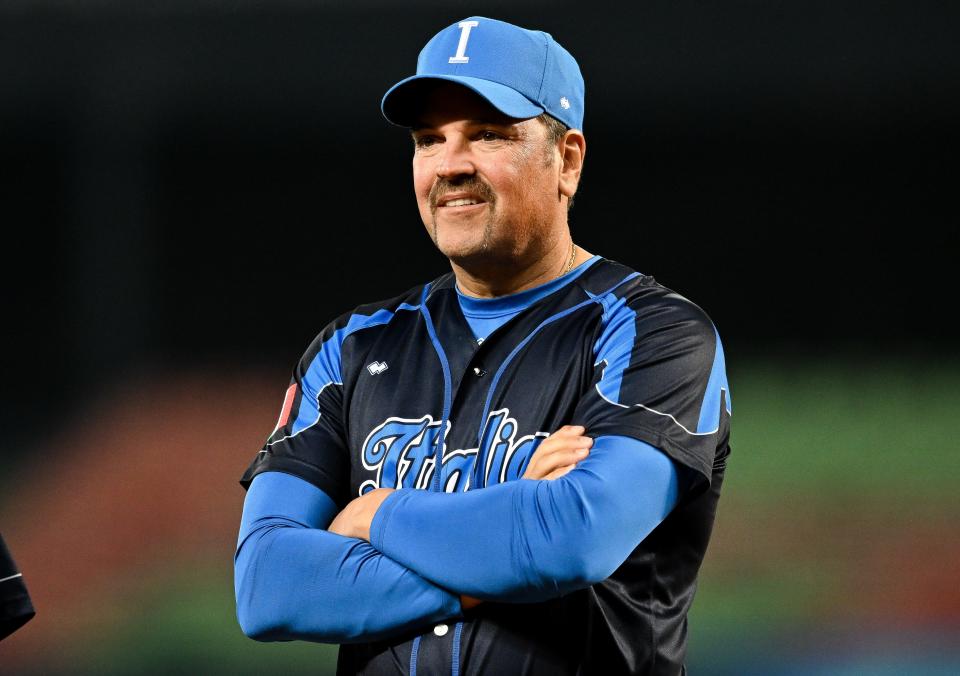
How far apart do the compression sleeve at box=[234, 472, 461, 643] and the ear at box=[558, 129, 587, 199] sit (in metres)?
0.61

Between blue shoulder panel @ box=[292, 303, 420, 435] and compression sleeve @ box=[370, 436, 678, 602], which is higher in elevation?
blue shoulder panel @ box=[292, 303, 420, 435]

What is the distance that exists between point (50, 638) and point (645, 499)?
2546 mm

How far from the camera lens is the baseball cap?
1679mm

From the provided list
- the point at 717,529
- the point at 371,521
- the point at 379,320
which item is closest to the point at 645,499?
the point at 371,521

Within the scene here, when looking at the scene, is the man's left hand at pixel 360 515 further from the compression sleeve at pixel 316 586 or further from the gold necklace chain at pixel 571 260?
the gold necklace chain at pixel 571 260

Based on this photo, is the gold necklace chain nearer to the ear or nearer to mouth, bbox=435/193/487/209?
the ear

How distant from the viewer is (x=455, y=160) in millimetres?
1670

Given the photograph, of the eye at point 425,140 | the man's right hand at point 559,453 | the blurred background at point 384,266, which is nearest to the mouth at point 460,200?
the eye at point 425,140

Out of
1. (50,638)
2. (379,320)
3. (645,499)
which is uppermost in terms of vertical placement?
(379,320)

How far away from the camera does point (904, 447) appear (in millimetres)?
3271

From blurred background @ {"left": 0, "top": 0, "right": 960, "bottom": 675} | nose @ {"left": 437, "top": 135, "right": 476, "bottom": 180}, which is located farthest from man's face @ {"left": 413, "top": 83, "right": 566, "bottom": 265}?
blurred background @ {"left": 0, "top": 0, "right": 960, "bottom": 675}

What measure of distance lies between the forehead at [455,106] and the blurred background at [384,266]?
1.74 meters

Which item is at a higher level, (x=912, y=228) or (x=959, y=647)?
(x=912, y=228)

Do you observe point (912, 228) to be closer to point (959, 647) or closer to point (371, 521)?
point (959, 647)
